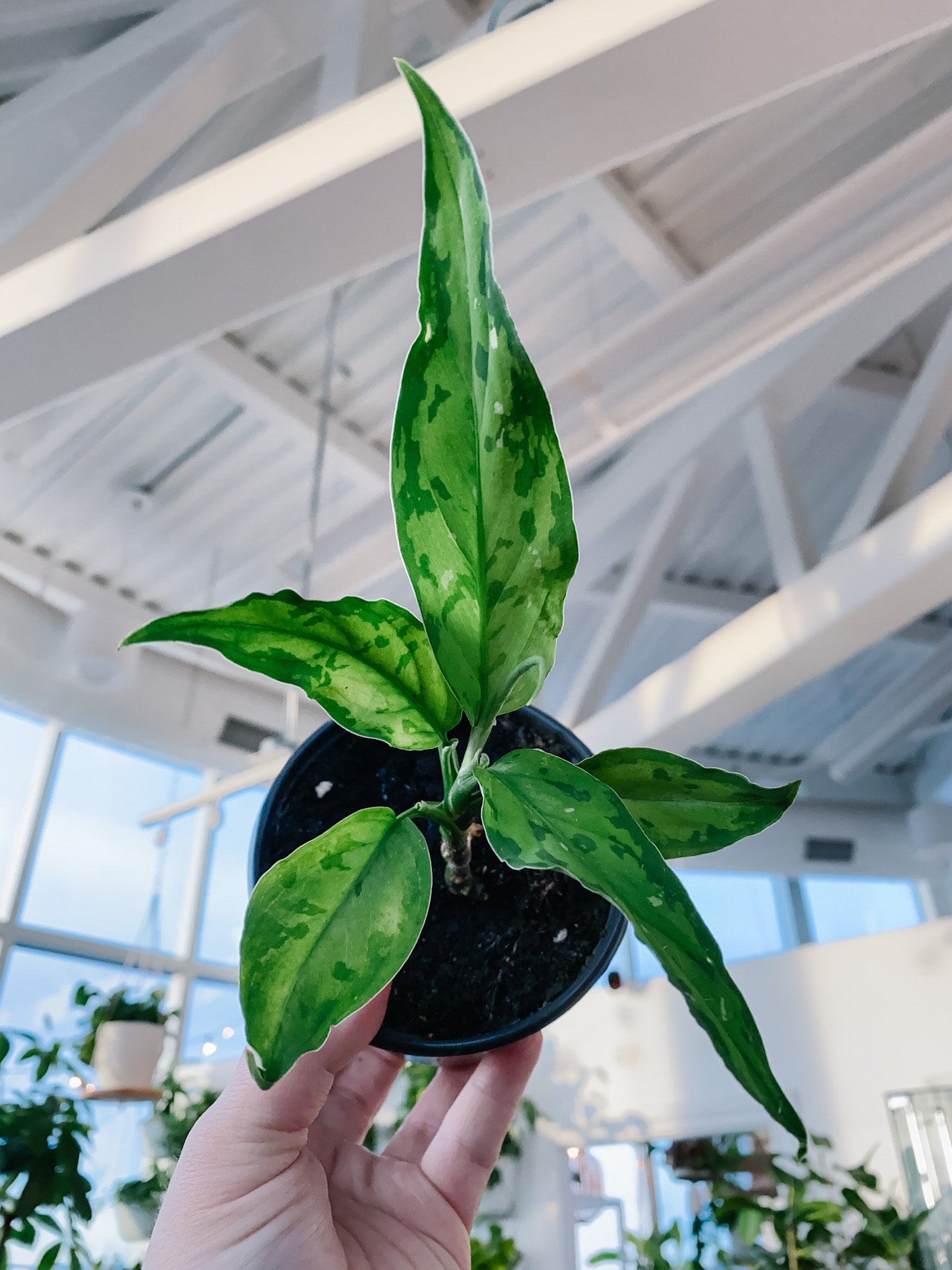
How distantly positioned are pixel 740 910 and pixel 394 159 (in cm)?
913

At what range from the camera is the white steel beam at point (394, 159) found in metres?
1.47

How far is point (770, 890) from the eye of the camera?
9.80 m

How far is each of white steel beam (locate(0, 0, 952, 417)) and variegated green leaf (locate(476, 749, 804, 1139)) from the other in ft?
4.82

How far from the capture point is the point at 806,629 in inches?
129

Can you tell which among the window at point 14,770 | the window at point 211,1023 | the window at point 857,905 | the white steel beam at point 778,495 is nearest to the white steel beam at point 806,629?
the white steel beam at point 778,495

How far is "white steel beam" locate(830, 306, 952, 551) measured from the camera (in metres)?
3.46

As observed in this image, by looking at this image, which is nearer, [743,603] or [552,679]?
[743,603]

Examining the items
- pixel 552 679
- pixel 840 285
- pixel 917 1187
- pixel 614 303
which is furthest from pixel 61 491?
pixel 917 1187

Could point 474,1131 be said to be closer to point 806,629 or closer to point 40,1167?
point 40,1167

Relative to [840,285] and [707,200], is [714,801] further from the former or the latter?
[707,200]

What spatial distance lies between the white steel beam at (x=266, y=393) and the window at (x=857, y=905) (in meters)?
7.53

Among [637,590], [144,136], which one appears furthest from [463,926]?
[637,590]

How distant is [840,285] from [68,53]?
2.52m

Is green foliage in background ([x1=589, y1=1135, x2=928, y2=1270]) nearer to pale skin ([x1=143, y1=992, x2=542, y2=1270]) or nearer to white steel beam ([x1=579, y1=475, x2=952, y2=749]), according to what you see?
white steel beam ([x1=579, y1=475, x2=952, y2=749])
